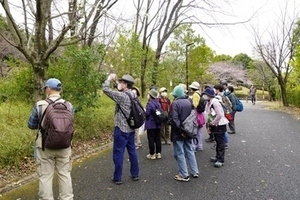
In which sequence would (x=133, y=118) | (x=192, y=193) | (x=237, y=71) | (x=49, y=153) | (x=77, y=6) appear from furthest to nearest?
(x=237, y=71) < (x=77, y=6) < (x=133, y=118) < (x=192, y=193) < (x=49, y=153)

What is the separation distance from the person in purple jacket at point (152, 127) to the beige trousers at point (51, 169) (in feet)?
9.30

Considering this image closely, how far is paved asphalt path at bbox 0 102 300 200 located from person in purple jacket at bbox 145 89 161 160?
23 cm

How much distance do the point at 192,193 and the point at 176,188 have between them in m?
0.31

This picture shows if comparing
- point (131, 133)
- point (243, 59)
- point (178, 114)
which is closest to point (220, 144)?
point (178, 114)

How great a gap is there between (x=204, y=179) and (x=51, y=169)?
267 centimetres

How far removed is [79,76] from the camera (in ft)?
26.9

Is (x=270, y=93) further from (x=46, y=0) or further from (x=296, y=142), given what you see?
(x=46, y=0)

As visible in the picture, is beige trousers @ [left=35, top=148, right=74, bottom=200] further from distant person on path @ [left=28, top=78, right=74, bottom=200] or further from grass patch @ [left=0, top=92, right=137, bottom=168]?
grass patch @ [left=0, top=92, right=137, bottom=168]

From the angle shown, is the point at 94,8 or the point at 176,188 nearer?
the point at 176,188

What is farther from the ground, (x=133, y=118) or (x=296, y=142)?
(x=133, y=118)

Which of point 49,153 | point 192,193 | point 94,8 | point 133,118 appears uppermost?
point 94,8

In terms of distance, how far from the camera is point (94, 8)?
22.8 ft

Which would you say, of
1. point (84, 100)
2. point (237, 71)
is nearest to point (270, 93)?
point (237, 71)

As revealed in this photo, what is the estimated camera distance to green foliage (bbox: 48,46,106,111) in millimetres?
8047
